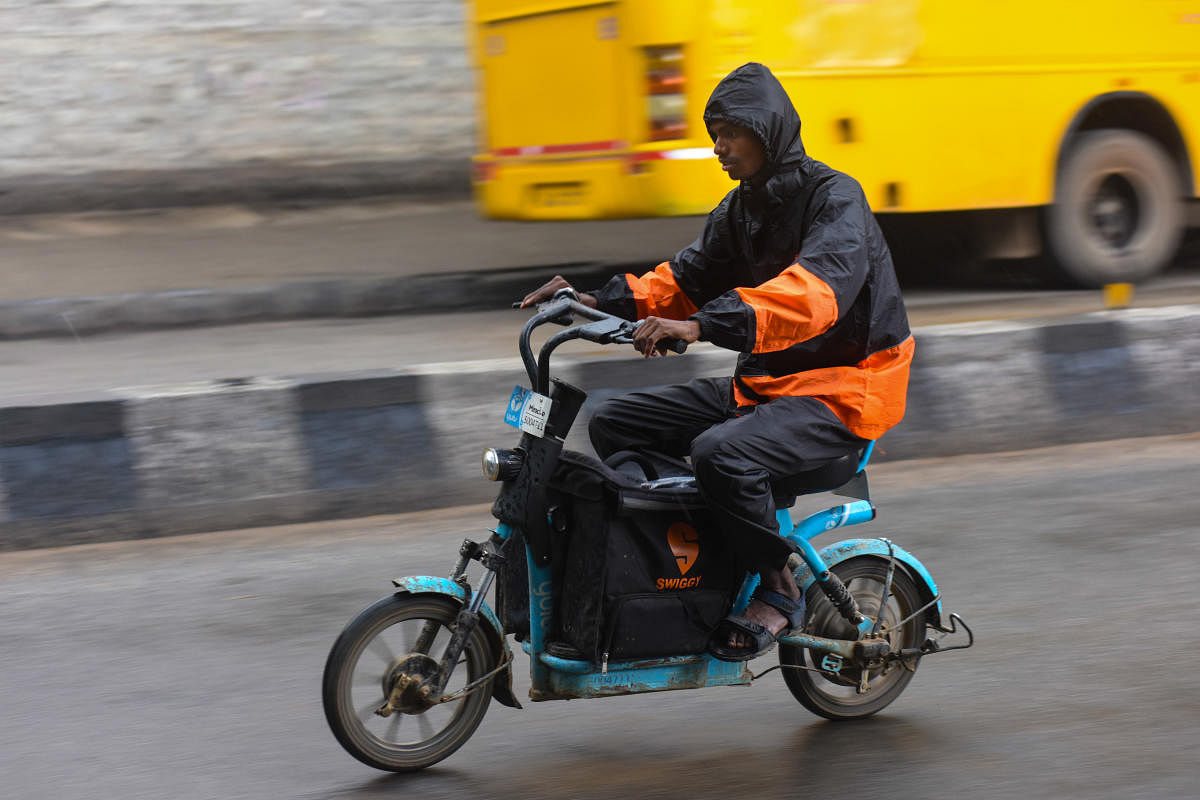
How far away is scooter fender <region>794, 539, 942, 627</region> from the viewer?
13.2 feet

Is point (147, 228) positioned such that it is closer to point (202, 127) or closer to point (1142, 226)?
point (202, 127)

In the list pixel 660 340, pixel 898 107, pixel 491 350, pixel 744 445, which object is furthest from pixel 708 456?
pixel 898 107

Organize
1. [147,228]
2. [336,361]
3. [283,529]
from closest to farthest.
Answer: [283,529] → [336,361] → [147,228]

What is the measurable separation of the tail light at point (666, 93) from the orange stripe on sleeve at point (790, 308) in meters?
5.58

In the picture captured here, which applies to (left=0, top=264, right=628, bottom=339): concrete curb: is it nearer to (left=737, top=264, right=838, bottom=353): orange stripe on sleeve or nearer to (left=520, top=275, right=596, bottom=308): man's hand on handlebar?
(left=520, top=275, right=596, bottom=308): man's hand on handlebar

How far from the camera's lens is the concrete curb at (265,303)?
9.96m

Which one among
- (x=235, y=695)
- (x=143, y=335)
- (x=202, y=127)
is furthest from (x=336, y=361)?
(x=202, y=127)

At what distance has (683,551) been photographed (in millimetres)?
3818

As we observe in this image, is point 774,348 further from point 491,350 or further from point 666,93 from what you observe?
point 666,93

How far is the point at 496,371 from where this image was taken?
253 inches

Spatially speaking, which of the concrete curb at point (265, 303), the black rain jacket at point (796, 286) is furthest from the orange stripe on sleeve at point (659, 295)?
the concrete curb at point (265, 303)

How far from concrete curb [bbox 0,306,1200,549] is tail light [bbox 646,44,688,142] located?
2511 mm

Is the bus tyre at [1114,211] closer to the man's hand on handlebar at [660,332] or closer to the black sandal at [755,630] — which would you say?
the black sandal at [755,630]

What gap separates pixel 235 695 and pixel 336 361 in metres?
4.20
